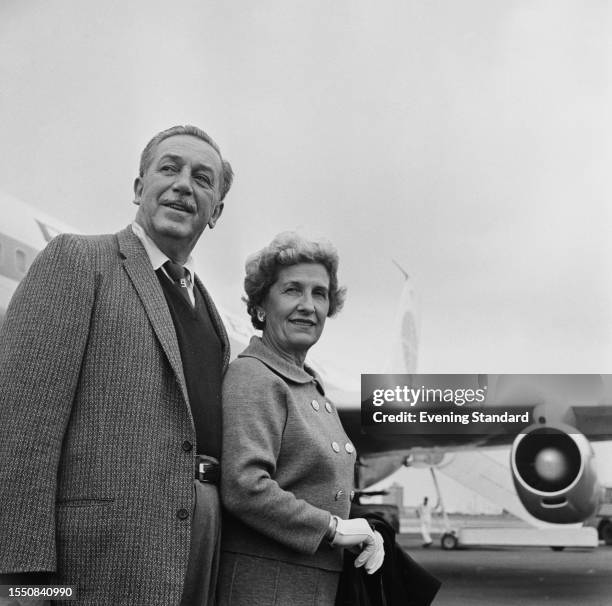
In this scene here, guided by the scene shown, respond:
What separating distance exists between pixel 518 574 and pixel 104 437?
74.8 inches

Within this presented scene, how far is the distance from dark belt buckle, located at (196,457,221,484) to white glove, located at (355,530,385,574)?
0.33 m

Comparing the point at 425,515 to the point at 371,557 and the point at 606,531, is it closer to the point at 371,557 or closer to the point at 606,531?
the point at 606,531

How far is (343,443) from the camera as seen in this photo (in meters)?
1.60

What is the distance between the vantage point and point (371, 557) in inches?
58.8

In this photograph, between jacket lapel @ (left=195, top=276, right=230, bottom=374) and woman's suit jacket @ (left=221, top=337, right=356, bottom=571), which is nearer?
woman's suit jacket @ (left=221, top=337, right=356, bottom=571)

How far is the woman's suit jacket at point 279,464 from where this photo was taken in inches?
54.6

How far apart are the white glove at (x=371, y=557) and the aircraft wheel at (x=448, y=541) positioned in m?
1.05

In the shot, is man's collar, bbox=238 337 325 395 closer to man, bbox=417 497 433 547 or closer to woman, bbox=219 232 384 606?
woman, bbox=219 232 384 606

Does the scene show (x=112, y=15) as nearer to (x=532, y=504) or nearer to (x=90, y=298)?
(x=90, y=298)

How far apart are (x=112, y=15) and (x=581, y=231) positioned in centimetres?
169

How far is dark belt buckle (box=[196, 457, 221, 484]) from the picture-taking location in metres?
1.40

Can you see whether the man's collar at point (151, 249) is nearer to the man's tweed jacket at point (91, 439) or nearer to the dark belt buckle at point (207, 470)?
the man's tweed jacket at point (91, 439)

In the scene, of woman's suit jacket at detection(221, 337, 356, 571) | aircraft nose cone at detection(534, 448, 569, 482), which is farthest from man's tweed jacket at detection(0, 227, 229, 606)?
aircraft nose cone at detection(534, 448, 569, 482)

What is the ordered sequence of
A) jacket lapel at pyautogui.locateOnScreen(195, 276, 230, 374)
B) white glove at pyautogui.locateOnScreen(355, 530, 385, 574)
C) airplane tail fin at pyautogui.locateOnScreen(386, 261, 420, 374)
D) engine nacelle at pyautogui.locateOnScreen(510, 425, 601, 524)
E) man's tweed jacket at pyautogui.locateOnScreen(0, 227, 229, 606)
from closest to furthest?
man's tweed jacket at pyautogui.locateOnScreen(0, 227, 229, 606)
white glove at pyautogui.locateOnScreen(355, 530, 385, 574)
jacket lapel at pyautogui.locateOnScreen(195, 276, 230, 374)
airplane tail fin at pyautogui.locateOnScreen(386, 261, 420, 374)
engine nacelle at pyautogui.locateOnScreen(510, 425, 601, 524)
